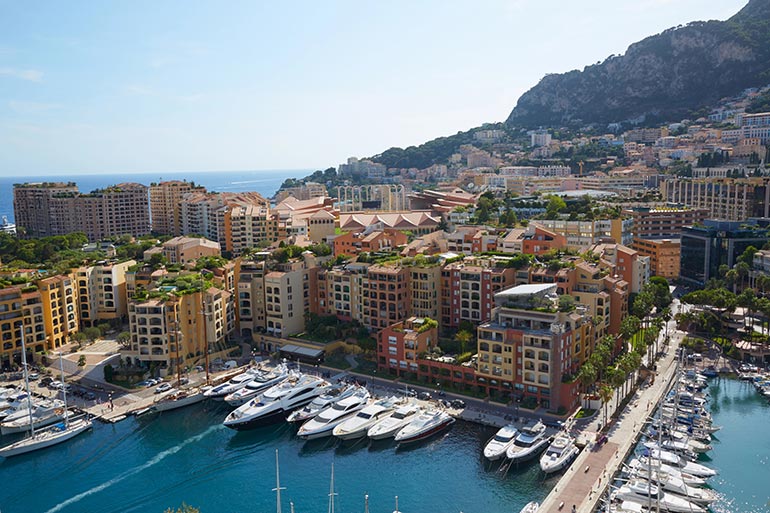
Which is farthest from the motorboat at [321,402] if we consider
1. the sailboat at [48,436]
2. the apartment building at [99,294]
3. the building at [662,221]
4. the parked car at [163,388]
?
the building at [662,221]

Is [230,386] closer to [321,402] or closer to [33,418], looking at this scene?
[321,402]

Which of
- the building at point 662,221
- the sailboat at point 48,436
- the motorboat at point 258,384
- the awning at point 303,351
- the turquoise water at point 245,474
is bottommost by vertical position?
the turquoise water at point 245,474

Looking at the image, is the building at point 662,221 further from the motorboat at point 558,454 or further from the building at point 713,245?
the motorboat at point 558,454

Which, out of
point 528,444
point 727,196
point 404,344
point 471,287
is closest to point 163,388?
point 404,344

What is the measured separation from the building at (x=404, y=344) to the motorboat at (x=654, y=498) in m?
22.2

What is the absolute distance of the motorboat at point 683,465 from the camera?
39875 mm

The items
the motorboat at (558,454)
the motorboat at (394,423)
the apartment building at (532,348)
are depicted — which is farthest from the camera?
the apartment building at (532,348)

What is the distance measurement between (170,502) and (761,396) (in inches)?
1818

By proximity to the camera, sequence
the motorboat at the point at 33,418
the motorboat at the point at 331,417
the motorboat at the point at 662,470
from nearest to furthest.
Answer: the motorboat at the point at 662,470 → the motorboat at the point at 331,417 → the motorboat at the point at 33,418

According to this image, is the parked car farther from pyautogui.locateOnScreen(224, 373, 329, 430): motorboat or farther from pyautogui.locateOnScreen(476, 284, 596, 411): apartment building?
pyautogui.locateOnScreen(476, 284, 596, 411): apartment building

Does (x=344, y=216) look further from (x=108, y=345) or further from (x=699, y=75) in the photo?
(x=699, y=75)

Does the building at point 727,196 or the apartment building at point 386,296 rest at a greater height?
the building at point 727,196

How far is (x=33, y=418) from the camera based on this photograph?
166ft

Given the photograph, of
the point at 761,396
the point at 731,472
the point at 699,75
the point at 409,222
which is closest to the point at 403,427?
the point at 731,472
